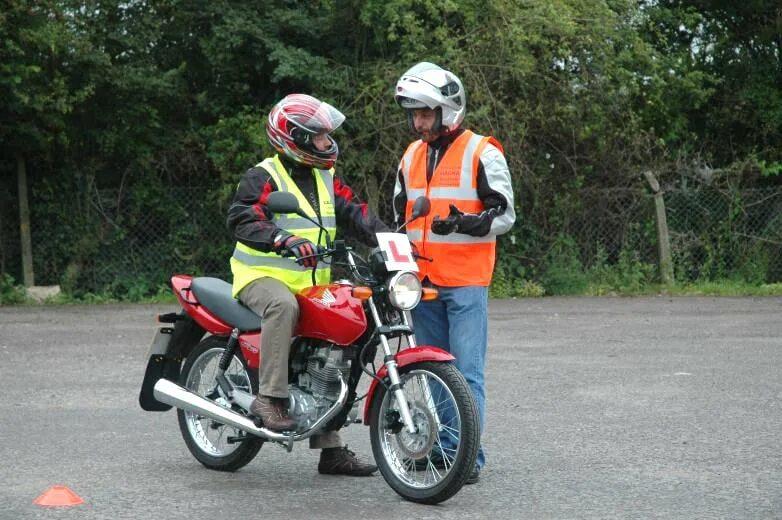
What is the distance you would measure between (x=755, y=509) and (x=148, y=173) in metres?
13.8

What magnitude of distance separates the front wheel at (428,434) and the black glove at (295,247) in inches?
26.5

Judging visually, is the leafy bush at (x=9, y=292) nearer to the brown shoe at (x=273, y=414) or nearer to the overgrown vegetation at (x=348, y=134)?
the overgrown vegetation at (x=348, y=134)

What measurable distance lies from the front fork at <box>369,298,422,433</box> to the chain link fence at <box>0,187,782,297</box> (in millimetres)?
12279

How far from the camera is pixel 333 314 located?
6.33 m

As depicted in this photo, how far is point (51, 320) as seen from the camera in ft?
49.5

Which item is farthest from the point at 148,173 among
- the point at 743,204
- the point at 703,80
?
the point at 703,80

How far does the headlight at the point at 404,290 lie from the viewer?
6.11 m

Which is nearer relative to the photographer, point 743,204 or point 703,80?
point 743,204

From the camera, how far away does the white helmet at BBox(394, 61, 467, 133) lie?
6.66 metres

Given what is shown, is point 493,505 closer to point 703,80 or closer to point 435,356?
point 435,356

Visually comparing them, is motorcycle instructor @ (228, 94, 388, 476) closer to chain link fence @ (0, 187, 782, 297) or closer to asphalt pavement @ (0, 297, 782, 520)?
asphalt pavement @ (0, 297, 782, 520)

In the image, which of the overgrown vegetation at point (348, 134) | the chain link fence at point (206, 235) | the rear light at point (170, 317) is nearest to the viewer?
the rear light at point (170, 317)

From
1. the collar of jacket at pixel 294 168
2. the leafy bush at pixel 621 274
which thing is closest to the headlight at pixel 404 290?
the collar of jacket at pixel 294 168

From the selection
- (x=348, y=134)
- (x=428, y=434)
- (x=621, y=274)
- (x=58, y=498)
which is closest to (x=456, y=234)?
(x=428, y=434)
